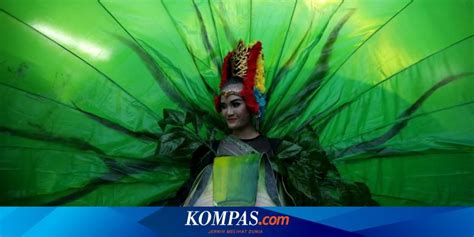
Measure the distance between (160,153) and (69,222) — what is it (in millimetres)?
755

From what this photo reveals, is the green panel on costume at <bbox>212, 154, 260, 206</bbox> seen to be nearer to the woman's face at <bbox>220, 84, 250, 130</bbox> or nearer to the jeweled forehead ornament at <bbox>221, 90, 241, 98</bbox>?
the woman's face at <bbox>220, 84, 250, 130</bbox>

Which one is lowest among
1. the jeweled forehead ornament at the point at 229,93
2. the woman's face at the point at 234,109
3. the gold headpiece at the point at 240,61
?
the woman's face at the point at 234,109

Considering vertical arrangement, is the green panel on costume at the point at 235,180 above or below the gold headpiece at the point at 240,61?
below

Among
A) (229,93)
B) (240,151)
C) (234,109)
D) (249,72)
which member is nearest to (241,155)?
(240,151)

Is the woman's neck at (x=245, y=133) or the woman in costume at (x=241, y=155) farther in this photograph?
the woman's neck at (x=245, y=133)

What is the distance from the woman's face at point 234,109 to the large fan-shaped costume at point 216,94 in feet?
0.31

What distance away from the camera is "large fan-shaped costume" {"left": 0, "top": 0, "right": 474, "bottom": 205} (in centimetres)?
378

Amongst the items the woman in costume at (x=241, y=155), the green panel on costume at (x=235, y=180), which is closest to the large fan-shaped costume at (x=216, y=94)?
the woman in costume at (x=241, y=155)

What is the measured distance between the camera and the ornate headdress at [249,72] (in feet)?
12.3

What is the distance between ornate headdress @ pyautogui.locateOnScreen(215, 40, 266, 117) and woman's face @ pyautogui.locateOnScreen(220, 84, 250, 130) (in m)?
0.03

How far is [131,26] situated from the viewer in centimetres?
388

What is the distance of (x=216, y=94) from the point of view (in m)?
3.86

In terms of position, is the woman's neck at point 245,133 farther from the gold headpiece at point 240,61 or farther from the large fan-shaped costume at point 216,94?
the gold headpiece at point 240,61

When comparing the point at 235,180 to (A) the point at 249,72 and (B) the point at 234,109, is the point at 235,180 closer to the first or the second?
(B) the point at 234,109
